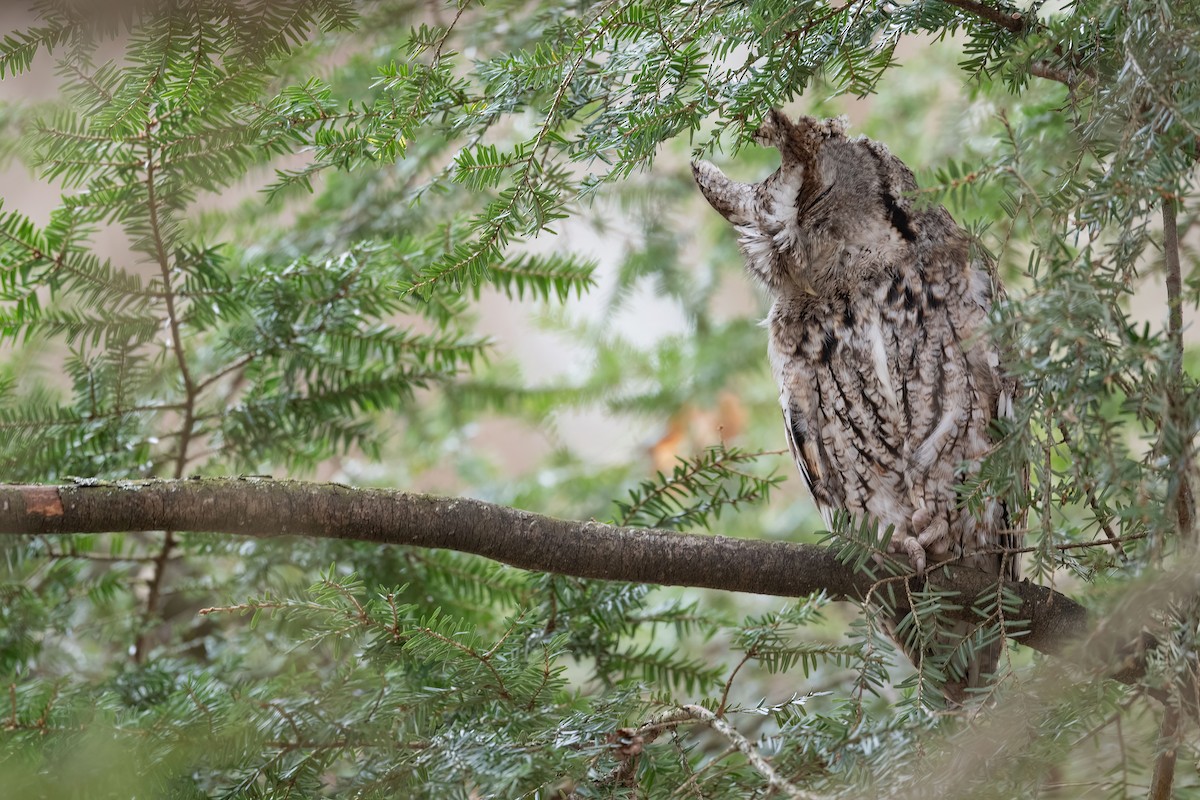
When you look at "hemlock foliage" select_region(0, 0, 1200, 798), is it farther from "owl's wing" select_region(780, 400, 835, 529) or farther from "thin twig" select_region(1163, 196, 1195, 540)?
"owl's wing" select_region(780, 400, 835, 529)

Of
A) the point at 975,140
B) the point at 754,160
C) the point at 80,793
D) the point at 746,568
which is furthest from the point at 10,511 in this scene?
the point at 975,140

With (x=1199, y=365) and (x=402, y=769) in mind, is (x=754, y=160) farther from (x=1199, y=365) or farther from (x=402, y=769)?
(x=402, y=769)

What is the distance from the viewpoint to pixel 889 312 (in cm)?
140

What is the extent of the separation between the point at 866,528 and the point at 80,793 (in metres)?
0.89

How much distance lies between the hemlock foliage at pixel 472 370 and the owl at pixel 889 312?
172mm

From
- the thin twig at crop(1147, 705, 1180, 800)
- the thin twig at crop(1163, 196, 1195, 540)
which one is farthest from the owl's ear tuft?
the thin twig at crop(1147, 705, 1180, 800)

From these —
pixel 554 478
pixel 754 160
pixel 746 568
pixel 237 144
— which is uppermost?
pixel 754 160

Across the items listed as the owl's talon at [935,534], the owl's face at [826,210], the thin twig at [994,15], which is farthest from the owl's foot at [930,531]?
the thin twig at [994,15]

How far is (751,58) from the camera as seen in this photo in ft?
3.47

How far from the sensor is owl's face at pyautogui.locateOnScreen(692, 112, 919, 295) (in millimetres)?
1389

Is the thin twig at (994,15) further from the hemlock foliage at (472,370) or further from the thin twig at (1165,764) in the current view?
the thin twig at (1165,764)

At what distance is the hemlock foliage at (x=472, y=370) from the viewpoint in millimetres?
796

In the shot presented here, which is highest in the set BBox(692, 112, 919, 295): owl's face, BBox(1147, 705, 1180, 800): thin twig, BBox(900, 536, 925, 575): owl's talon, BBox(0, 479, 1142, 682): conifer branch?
BBox(692, 112, 919, 295): owl's face

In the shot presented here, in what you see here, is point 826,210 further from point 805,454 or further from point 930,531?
point 930,531
